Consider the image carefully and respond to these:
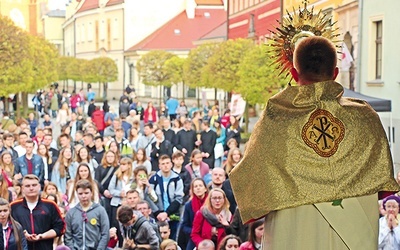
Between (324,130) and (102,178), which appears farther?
(102,178)

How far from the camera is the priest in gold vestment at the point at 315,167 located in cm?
386

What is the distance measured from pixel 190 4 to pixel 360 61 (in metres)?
53.0

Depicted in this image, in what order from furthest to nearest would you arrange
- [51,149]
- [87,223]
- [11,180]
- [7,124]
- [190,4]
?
1. [190,4]
2. [7,124]
3. [51,149]
4. [11,180]
5. [87,223]

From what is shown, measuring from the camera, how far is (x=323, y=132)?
391 centimetres

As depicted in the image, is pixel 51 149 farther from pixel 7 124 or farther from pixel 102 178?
pixel 7 124

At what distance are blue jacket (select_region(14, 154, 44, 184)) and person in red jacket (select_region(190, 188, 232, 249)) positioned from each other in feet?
16.0

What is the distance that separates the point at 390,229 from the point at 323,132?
518 cm

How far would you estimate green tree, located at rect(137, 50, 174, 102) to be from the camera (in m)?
59.0

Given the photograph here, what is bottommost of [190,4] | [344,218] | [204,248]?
[204,248]

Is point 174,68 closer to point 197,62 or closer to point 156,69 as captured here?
point 156,69

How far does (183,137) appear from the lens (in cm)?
1834

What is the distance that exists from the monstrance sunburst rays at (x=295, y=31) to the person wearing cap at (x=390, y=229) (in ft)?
15.8

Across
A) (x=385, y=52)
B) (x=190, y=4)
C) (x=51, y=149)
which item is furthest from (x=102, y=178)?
(x=190, y=4)

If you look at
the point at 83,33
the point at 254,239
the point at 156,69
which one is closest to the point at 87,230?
the point at 254,239
